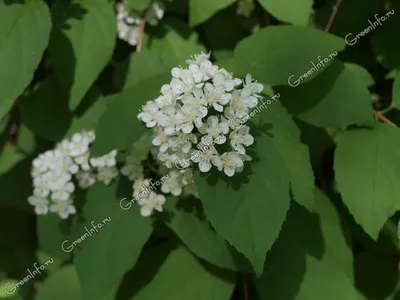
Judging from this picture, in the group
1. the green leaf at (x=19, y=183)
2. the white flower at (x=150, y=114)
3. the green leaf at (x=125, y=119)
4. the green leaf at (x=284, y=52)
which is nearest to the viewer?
the white flower at (x=150, y=114)

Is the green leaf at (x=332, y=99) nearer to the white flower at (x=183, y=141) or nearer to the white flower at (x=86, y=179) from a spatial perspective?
the white flower at (x=183, y=141)

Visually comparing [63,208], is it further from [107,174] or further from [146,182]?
[146,182]

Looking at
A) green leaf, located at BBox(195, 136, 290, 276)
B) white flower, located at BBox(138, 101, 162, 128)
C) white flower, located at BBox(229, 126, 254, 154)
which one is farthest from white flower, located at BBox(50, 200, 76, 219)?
white flower, located at BBox(229, 126, 254, 154)

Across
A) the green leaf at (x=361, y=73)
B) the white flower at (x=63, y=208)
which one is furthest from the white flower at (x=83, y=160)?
the green leaf at (x=361, y=73)

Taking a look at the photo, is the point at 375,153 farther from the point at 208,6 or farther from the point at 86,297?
the point at 86,297

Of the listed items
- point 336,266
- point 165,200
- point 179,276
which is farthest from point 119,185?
point 336,266

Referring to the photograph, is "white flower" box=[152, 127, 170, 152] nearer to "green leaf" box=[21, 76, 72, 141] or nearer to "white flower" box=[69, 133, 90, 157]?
"white flower" box=[69, 133, 90, 157]
